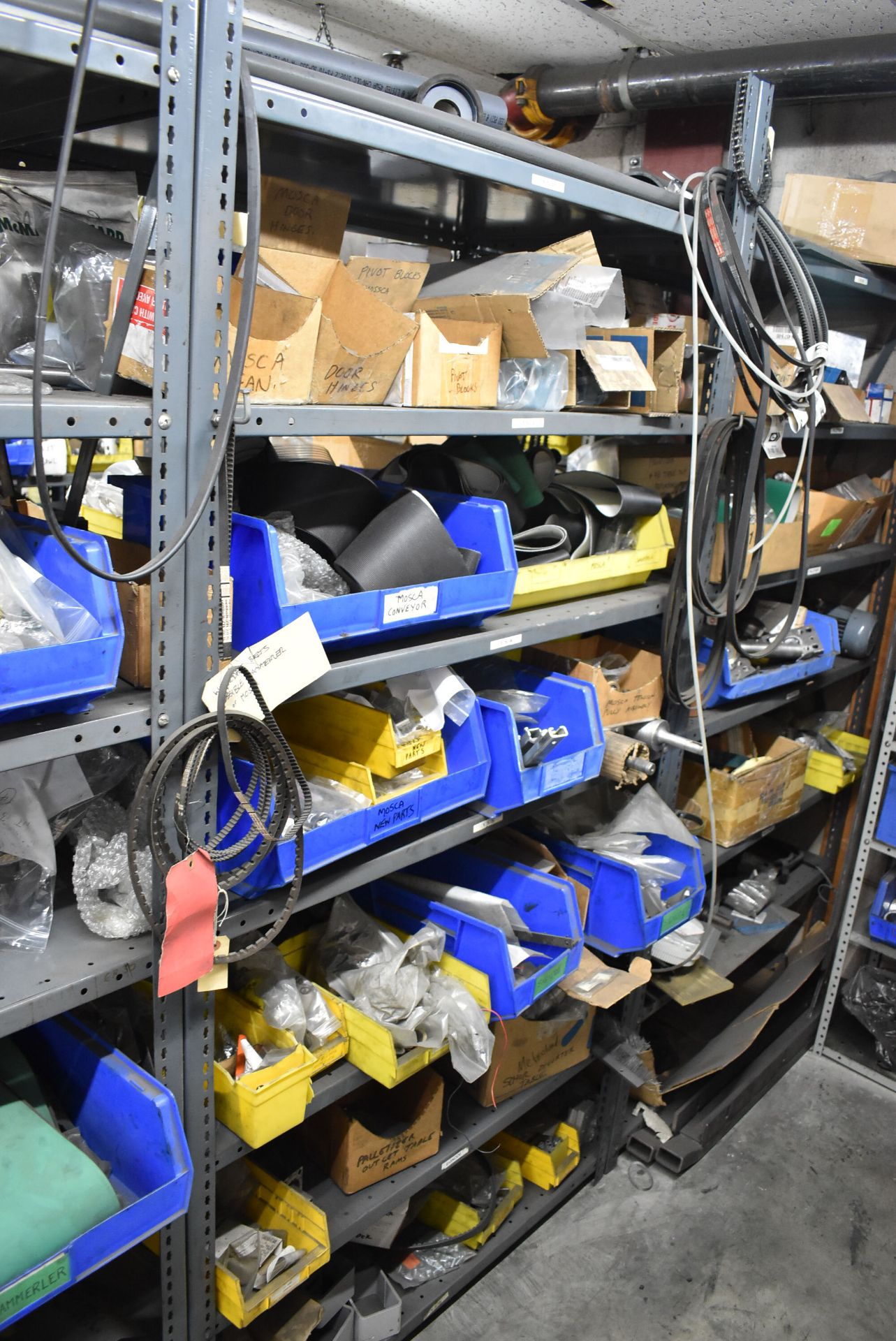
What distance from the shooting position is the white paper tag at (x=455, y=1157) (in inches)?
73.6

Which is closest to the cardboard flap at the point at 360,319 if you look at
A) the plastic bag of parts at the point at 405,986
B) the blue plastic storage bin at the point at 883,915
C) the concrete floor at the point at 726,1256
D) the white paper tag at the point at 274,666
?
the white paper tag at the point at 274,666

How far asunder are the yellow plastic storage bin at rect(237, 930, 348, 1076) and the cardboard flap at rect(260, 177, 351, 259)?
3.84ft

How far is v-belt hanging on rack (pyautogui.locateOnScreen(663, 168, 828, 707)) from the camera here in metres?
1.80

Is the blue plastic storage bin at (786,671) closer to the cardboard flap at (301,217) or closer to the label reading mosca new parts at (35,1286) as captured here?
the cardboard flap at (301,217)

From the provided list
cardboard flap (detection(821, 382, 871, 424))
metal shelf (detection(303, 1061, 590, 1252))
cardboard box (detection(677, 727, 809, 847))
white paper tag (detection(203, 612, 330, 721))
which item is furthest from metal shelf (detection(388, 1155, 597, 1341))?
cardboard flap (detection(821, 382, 871, 424))

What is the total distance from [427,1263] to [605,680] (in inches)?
52.8

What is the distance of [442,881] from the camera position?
6.60ft

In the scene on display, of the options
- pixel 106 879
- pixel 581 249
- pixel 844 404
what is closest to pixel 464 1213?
pixel 106 879

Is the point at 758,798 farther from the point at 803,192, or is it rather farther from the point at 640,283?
the point at 803,192

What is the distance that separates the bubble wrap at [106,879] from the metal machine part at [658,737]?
113cm

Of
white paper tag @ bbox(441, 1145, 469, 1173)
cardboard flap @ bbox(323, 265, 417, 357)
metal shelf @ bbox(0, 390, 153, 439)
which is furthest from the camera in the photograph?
white paper tag @ bbox(441, 1145, 469, 1173)

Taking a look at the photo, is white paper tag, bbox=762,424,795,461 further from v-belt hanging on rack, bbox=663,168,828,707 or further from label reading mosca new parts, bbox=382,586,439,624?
label reading mosca new parts, bbox=382,586,439,624

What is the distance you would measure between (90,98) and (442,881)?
1494 mm

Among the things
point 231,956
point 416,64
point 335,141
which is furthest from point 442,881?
point 416,64
